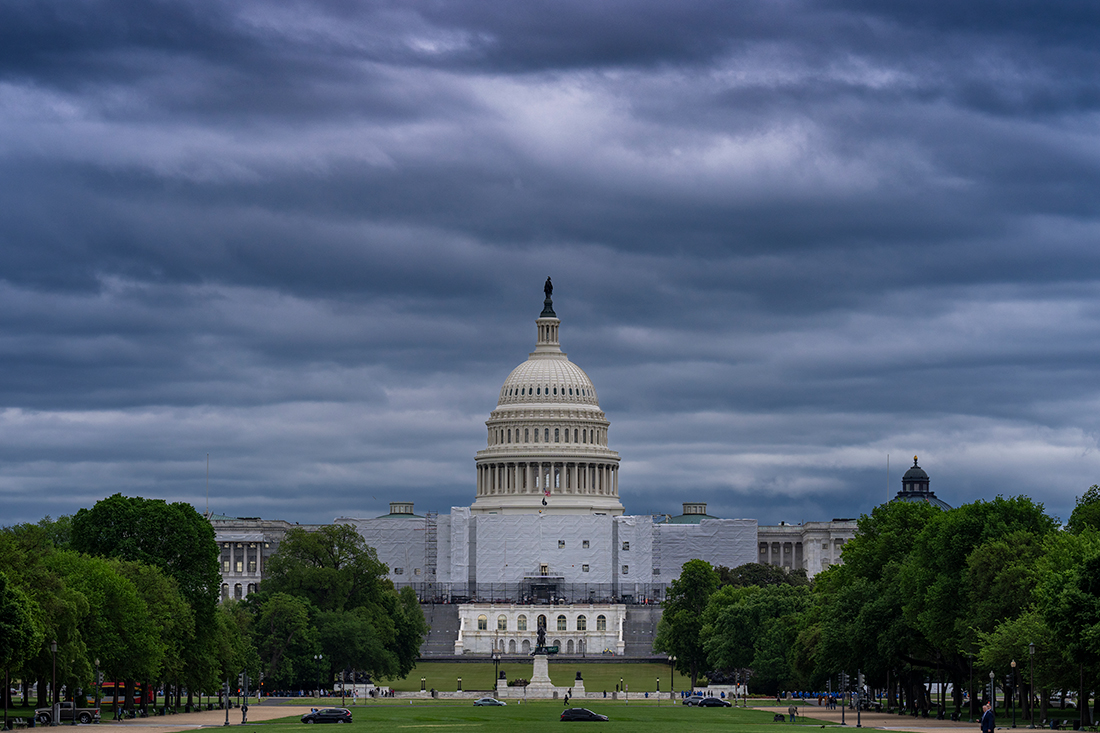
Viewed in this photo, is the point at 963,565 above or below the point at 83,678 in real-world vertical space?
above

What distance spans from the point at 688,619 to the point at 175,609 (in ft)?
189

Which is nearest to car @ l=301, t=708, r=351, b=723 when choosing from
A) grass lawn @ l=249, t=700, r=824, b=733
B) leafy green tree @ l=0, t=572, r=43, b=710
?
grass lawn @ l=249, t=700, r=824, b=733

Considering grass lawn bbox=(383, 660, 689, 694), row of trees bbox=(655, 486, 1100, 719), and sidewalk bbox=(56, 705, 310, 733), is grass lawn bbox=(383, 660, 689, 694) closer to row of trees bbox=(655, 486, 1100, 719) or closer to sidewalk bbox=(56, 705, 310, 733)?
row of trees bbox=(655, 486, 1100, 719)

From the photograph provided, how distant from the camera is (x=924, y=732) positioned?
2795 inches

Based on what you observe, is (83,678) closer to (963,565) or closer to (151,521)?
(151,521)

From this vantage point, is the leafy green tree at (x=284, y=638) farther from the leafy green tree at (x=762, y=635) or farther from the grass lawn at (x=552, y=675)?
the leafy green tree at (x=762, y=635)

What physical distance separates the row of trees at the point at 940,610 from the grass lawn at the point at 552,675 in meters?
17.6

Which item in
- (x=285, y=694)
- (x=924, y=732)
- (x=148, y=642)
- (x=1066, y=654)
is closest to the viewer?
(x=1066, y=654)

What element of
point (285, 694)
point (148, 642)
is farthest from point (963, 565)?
point (285, 694)

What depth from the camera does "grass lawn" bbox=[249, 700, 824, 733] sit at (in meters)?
70.9

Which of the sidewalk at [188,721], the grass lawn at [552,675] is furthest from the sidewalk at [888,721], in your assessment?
the grass lawn at [552,675]

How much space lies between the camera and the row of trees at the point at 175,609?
76.2 m

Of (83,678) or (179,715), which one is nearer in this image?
(83,678)

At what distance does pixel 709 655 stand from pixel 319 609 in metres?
27.6
